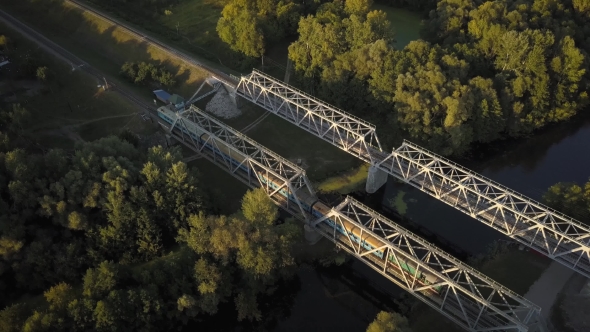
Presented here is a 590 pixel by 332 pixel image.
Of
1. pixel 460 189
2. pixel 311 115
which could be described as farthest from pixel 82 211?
pixel 460 189

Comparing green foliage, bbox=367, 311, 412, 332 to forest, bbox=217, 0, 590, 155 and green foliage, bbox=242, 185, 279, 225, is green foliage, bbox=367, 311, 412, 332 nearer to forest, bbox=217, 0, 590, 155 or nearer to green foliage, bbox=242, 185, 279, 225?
green foliage, bbox=242, 185, 279, 225

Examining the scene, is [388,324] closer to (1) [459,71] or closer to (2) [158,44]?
(1) [459,71]

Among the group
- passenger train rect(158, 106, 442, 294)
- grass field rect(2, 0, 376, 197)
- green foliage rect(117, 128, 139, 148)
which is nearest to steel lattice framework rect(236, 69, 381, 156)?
grass field rect(2, 0, 376, 197)

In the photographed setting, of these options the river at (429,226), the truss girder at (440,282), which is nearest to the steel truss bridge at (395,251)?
the truss girder at (440,282)

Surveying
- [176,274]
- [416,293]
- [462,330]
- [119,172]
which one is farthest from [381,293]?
[119,172]

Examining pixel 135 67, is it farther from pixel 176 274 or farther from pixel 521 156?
pixel 521 156
